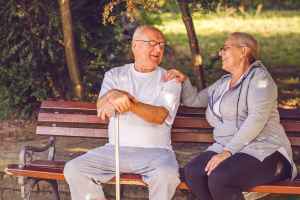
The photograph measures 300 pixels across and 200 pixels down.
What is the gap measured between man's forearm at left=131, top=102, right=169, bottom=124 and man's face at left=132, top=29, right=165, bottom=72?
15.8 inches

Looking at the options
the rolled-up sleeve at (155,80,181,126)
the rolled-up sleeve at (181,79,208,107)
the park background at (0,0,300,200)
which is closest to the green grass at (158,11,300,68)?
the park background at (0,0,300,200)

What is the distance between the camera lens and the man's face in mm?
5668

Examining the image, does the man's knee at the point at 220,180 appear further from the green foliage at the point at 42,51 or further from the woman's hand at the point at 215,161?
the green foliage at the point at 42,51

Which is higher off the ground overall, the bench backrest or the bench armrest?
the bench backrest

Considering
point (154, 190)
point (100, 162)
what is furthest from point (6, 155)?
point (154, 190)

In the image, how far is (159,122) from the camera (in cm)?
551

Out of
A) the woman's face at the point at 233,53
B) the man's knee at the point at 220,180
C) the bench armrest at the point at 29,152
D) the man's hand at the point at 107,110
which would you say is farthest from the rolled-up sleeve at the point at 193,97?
the bench armrest at the point at 29,152

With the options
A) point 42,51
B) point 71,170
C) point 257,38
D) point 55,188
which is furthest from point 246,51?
point 257,38

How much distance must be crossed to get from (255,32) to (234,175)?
15555 mm

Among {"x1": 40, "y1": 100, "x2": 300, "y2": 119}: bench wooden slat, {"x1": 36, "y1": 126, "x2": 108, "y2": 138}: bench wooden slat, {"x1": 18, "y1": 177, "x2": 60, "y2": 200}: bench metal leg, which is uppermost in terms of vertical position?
{"x1": 40, "y1": 100, "x2": 300, "y2": 119}: bench wooden slat

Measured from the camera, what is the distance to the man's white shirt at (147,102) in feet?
18.3

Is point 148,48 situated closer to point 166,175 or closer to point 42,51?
point 166,175

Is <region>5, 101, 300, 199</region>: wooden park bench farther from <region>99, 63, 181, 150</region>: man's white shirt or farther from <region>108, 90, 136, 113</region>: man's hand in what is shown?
<region>108, 90, 136, 113</region>: man's hand

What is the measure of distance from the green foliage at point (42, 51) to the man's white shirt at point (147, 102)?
248cm
